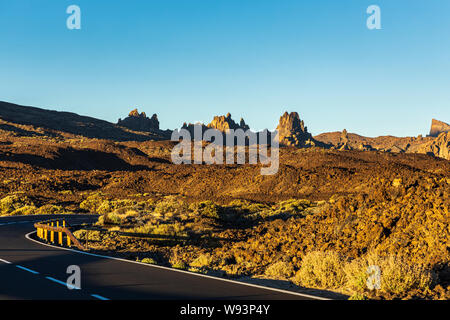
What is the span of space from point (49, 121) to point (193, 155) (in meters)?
65.5

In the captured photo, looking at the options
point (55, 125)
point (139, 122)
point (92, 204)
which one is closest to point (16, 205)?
point (92, 204)

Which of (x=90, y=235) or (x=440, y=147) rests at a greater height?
(x=440, y=147)

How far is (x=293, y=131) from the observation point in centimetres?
17925

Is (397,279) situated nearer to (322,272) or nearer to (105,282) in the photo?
(322,272)

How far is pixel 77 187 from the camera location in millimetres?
57250

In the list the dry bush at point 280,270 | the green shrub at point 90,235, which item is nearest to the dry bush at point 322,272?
the dry bush at point 280,270

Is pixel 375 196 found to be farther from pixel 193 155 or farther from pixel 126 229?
pixel 193 155

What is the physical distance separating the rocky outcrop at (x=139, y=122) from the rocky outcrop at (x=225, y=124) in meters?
23.9

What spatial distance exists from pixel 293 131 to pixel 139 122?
67.2 metres

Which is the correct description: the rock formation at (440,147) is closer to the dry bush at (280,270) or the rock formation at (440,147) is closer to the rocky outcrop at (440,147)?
the rocky outcrop at (440,147)

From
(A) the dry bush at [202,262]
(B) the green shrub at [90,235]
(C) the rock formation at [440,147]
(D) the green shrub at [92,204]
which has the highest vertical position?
(C) the rock formation at [440,147]

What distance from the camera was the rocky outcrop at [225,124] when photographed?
573 ft

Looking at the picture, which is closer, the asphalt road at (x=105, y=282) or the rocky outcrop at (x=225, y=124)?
the asphalt road at (x=105, y=282)
